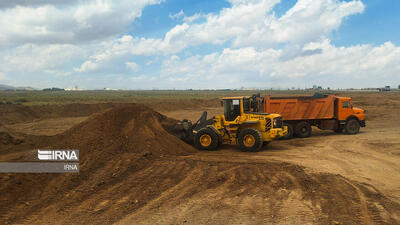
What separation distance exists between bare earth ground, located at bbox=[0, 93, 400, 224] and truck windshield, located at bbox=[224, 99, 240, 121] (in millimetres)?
2504

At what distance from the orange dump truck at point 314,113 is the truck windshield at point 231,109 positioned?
205 inches

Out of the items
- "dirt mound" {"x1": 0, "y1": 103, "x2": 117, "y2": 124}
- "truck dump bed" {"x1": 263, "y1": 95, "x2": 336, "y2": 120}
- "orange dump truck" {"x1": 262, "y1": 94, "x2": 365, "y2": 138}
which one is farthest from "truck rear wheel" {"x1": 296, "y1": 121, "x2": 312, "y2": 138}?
"dirt mound" {"x1": 0, "y1": 103, "x2": 117, "y2": 124}

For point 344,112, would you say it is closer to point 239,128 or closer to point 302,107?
point 302,107

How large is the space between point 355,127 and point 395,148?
17.3 feet

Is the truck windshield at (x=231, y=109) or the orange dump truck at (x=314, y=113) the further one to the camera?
the orange dump truck at (x=314, y=113)

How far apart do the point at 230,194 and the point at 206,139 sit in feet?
20.6

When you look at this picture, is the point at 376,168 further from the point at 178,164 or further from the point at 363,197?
the point at 178,164

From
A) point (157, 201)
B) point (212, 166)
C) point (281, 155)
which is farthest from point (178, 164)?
point (281, 155)

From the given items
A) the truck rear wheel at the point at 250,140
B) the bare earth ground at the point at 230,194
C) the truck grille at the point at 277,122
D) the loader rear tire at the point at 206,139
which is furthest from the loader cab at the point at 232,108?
the bare earth ground at the point at 230,194

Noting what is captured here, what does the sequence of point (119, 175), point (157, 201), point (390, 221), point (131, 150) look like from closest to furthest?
point (390, 221), point (157, 201), point (119, 175), point (131, 150)

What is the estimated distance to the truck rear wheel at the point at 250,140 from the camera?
13.2m

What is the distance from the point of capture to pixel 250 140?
44.3 ft

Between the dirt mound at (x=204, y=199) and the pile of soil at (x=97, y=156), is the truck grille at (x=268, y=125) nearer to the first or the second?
the pile of soil at (x=97, y=156)

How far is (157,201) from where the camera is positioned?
288 inches
